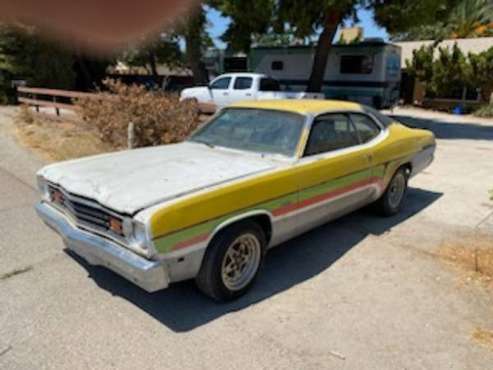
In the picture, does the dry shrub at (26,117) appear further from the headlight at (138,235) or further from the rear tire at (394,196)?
the headlight at (138,235)

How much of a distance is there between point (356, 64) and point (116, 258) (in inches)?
639

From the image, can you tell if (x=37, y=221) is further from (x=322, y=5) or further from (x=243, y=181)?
(x=322, y=5)

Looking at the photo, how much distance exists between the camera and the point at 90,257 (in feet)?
10.4

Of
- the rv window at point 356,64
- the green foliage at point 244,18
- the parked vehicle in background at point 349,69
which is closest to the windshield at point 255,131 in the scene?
the green foliage at point 244,18

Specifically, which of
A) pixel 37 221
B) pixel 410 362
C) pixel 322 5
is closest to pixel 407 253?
pixel 410 362

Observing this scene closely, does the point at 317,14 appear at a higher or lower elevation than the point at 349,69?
higher

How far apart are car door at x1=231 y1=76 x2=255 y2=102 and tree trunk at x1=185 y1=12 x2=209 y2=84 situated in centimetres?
490

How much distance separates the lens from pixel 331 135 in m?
4.41

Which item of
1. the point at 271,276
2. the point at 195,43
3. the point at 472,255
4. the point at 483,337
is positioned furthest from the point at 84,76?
the point at 483,337

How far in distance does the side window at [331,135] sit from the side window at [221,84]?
1010 centimetres

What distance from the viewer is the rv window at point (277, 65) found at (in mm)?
19575

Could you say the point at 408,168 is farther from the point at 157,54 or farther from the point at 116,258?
the point at 157,54

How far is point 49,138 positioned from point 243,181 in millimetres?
7518

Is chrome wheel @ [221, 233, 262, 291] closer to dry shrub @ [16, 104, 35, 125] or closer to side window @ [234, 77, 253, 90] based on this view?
dry shrub @ [16, 104, 35, 125]
